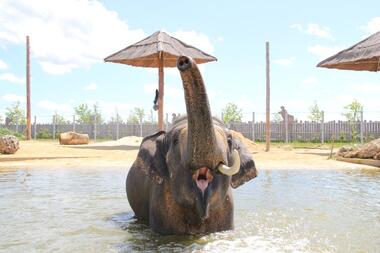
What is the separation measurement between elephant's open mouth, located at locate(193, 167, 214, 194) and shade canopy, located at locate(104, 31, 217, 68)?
13.0 meters

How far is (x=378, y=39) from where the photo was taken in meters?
14.6

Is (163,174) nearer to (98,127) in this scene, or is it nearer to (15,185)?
(15,185)

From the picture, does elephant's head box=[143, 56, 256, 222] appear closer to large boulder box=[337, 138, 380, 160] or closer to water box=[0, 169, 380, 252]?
water box=[0, 169, 380, 252]

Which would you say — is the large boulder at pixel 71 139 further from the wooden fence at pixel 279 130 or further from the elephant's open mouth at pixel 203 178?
the elephant's open mouth at pixel 203 178

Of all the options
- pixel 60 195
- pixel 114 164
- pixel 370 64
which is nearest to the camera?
pixel 60 195

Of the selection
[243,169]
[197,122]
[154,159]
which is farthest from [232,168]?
[154,159]

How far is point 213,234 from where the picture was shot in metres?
4.17

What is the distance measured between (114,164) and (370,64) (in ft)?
31.6

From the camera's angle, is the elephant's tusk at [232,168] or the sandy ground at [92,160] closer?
the elephant's tusk at [232,168]

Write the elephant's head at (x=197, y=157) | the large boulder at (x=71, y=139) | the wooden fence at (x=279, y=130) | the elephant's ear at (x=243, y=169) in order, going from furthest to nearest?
the wooden fence at (x=279, y=130)
the large boulder at (x=71, y=139)
the elephant's ear at (x=243, y=169)
the elephant's head at (x=197, y=157)

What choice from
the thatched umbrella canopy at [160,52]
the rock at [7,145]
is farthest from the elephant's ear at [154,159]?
the rock at [7,145]

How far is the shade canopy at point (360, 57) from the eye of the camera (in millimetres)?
14091

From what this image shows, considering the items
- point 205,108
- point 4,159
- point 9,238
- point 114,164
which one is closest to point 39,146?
point 4,159

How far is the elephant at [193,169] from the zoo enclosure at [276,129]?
24.1 meters
